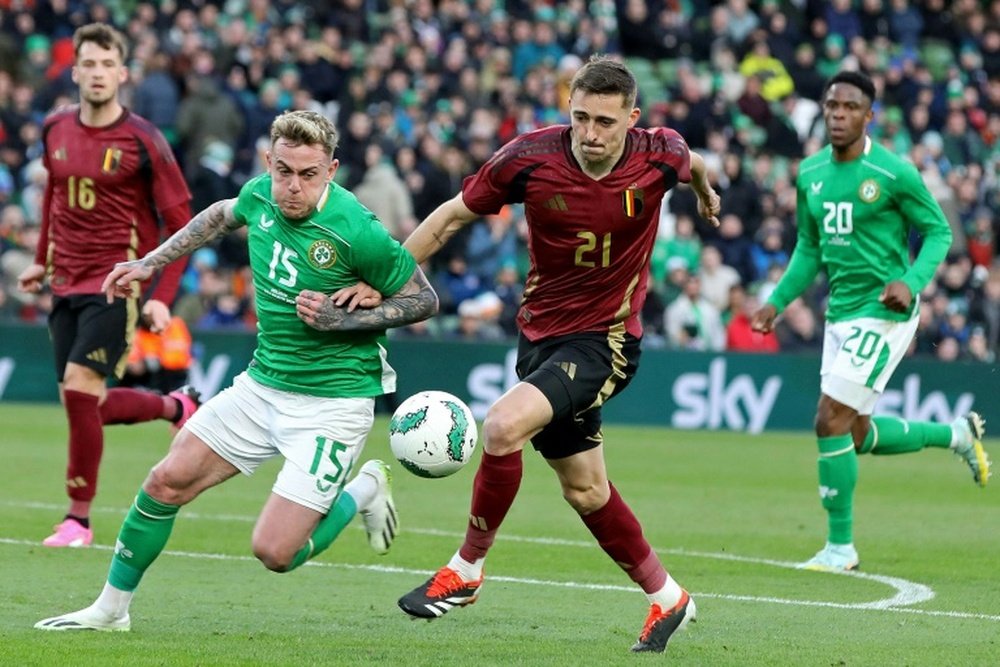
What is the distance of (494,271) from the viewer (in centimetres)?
2283

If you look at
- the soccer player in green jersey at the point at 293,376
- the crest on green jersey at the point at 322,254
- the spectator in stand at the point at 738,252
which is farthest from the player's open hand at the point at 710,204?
the spectator in stand at the point at 738,252

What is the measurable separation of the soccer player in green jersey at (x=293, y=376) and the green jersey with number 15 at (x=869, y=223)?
13.0 ft

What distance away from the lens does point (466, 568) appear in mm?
7941

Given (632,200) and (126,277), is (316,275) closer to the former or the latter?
(126,277)

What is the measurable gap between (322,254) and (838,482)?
4.30m

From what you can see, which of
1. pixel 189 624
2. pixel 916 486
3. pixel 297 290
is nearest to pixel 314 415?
pixel 297 290

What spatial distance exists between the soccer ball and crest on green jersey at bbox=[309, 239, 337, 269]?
0.67 m

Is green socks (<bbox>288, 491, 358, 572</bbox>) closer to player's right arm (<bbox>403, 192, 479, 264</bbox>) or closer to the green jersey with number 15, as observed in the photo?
player's right arm (<bbox>403, 192, 479, 264</bbox>)

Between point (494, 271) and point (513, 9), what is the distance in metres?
5.94

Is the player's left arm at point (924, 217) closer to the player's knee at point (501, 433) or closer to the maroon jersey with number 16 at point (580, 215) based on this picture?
the maroon jersey with number 16 at point (580, 215)

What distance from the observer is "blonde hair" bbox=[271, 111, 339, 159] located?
7270 mm

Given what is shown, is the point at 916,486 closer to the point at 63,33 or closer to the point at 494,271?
the point at 494,271

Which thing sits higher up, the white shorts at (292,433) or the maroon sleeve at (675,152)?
the maroon sleeve at (675,152)

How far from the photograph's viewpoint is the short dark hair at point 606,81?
24.8ft
